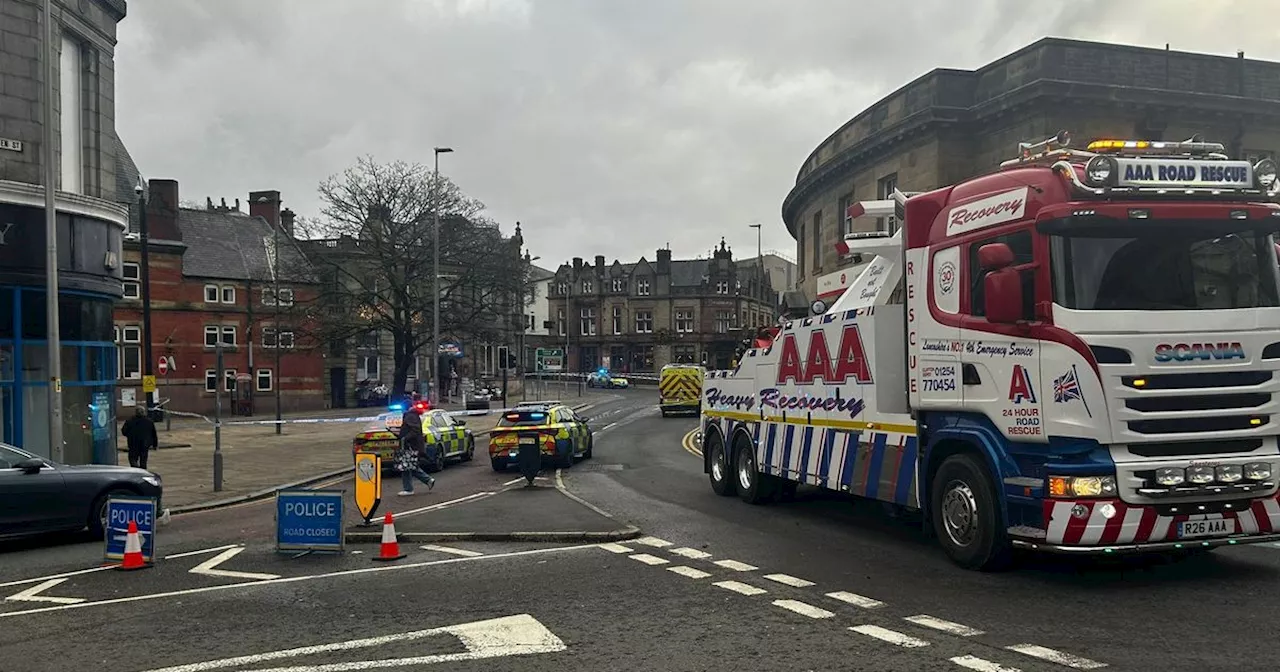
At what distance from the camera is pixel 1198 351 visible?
7.93 meters

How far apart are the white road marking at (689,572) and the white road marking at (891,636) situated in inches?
Result: 93.4

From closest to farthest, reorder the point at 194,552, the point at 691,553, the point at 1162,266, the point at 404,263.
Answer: the point at 1162,266 → the point at 691,553 → the point at 194,552 → the point at 404,263

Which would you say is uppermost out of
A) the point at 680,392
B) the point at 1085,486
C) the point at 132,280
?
the point at 132,280

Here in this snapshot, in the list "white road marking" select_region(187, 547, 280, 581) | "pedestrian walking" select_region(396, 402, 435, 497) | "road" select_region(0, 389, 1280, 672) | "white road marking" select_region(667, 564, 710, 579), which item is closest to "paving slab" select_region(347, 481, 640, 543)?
"road" select_region(0, 389, 1280, 672)

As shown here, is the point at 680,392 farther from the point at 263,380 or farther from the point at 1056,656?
the point at 1056,656

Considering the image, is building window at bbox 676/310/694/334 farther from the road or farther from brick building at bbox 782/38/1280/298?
the road

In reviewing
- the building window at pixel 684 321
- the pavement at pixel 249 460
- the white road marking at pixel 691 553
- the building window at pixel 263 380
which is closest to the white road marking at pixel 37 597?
the white road marking at pixel 691 553

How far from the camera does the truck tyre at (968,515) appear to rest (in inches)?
340

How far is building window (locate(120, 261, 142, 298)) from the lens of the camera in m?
49.8

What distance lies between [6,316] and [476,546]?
12128 millimetres

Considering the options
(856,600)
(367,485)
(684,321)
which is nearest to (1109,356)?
(856,600)

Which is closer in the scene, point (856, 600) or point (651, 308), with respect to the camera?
point (856, 600)

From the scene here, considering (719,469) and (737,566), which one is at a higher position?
(719,469)

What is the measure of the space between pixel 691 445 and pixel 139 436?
14.8 metres
